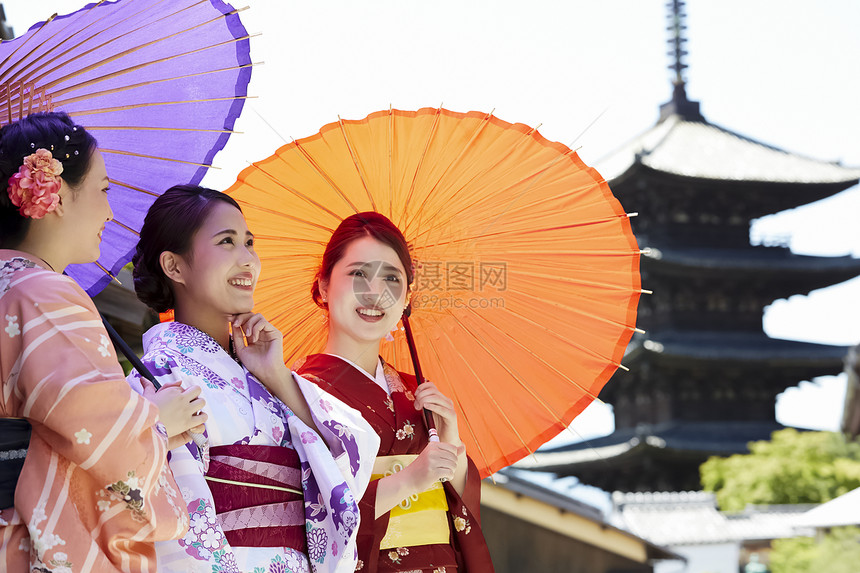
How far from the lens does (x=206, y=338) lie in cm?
244

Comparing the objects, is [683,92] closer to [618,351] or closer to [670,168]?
[670,168]

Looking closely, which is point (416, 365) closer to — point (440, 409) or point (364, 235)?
point (440, 409)

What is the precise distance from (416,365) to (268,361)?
0.72m

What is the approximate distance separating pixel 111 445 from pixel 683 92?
90.4 feet

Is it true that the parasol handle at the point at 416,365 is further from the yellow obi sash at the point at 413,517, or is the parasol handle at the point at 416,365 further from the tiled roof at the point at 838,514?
the tiled roof at the point at 838,514

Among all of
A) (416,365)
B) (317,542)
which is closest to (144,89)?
(416,365)

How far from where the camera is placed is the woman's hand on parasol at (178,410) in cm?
202

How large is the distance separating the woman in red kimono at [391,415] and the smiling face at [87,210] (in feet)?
3.23

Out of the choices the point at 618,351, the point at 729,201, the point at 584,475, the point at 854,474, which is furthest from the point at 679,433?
the point at 618,351

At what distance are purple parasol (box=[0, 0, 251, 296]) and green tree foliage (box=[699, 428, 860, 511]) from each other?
18.3 metres

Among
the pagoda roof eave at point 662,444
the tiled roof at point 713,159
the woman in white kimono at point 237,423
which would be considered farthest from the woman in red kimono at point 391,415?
the tiled roof at point 713,159

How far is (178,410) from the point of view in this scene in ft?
6.68

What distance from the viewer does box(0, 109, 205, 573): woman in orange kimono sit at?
69.2 inches

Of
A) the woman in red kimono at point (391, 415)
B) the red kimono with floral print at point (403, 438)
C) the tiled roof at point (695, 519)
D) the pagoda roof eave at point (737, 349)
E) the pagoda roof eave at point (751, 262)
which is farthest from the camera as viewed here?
the pagoda roof eave at point (751, 262)
